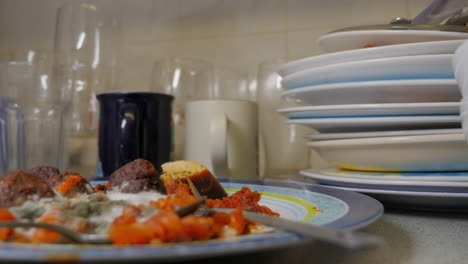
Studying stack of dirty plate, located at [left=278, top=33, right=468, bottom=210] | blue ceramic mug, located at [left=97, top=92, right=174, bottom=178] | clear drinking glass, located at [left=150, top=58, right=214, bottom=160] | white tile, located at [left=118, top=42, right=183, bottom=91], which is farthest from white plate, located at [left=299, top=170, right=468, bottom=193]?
white tile, located at [left=118, top=42, right=183, bottom=91]

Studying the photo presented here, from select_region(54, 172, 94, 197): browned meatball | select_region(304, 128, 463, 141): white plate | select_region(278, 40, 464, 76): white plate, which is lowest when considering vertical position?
select_region(54, 172, 94, 197): browned meatball

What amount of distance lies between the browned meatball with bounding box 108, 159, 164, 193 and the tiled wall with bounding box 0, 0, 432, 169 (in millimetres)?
973

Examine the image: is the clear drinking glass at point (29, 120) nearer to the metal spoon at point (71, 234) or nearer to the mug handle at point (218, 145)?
the mug handle at point (218, 145)

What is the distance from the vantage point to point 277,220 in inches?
16.0

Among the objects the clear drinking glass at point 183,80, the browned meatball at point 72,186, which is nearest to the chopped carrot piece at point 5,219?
the browned meatball at point 72,186

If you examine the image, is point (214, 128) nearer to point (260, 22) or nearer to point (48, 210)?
point (48, 210)

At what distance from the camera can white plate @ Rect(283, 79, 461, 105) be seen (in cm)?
67

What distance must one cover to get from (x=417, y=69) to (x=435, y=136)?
0.12 metres

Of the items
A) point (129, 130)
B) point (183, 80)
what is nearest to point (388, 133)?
point (129, 130)

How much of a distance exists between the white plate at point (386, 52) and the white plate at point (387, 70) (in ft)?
0.05

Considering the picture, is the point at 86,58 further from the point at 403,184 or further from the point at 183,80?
the point at 403,184

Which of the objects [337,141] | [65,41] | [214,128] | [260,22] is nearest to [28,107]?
[65,41]

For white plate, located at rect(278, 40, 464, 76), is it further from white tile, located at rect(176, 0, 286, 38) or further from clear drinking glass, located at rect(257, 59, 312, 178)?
white tile, located at rect(176, 0, 286, 38)

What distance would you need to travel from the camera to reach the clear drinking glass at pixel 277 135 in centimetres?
118
